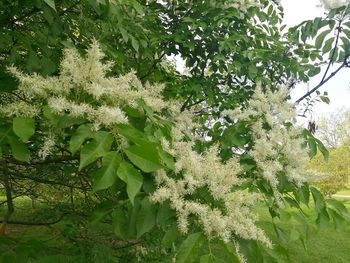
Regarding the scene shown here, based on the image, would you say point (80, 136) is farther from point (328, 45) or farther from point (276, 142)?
point (328, 45)

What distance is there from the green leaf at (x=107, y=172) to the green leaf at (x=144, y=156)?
0.17 feet

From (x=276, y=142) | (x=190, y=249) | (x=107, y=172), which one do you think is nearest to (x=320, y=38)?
(x=276, y=142)

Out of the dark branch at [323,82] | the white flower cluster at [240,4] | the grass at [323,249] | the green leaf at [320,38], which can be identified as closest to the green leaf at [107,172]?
the green leaf at [320,38]

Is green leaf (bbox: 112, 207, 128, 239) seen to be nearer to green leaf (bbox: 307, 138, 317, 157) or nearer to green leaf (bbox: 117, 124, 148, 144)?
green leaf (bbox: 117, 124, 148, 144)

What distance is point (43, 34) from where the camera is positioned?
2842mm

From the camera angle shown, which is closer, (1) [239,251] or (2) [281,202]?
(1) [239,251]

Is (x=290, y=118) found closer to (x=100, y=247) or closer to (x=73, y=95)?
(x=73, y=95)

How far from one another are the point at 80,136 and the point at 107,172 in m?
0.22

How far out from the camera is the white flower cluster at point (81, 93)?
5.37 feet

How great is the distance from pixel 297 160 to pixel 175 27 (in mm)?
2408

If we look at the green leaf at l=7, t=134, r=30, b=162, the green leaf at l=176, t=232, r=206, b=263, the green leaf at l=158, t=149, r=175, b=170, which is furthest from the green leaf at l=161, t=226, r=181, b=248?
the green leaf at l=7, t=134, r=30, b=162

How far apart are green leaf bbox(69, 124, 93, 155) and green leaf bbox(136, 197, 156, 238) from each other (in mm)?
460

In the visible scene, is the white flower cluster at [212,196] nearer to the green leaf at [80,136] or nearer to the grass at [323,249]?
the green leaf at [80,136]

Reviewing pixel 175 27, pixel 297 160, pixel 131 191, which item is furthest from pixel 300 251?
pixel 131 191
